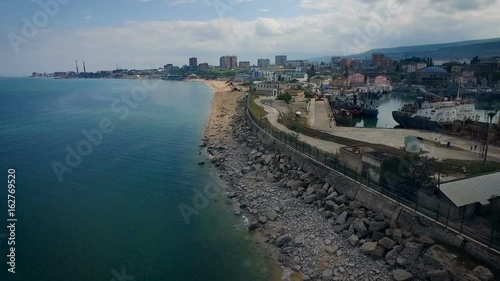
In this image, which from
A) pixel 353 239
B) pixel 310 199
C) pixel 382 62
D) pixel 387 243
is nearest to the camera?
pixel 387 243

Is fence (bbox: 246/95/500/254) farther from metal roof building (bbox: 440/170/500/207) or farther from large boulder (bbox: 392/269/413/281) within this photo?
large boulder (bbox: 392/269/413/281)

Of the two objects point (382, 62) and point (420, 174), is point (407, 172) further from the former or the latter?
point (382, 62)

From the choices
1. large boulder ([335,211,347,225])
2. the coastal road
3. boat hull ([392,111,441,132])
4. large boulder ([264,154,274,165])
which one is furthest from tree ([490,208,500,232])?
boat hull ([392,111,441,132])

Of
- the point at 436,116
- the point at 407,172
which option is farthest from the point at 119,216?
the point at 436,116

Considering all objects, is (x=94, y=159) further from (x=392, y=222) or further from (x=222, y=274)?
(x=392, y=222)

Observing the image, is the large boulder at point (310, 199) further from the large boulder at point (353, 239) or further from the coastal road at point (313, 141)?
the coastal road at point (313, 141)

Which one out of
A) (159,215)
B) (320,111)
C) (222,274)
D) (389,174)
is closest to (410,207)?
(389,174)
